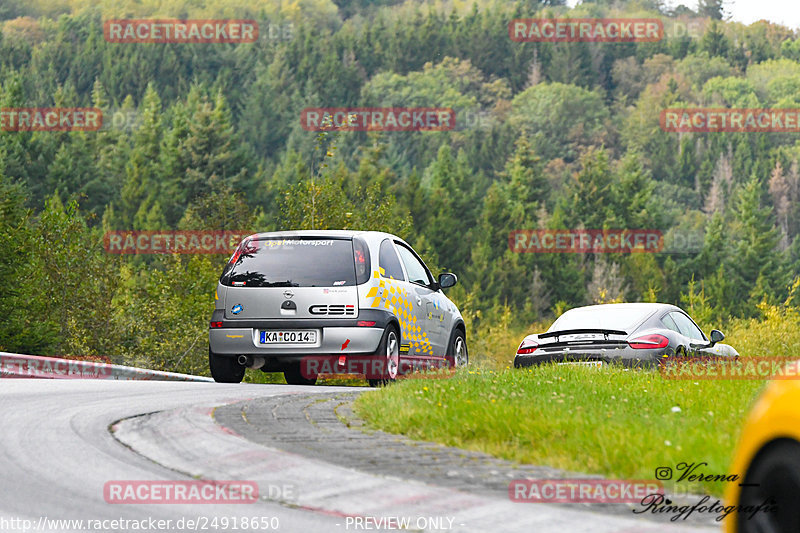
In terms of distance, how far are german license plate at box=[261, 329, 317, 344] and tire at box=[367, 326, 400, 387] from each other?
79 cm

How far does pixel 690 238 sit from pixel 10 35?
116809 millimetres

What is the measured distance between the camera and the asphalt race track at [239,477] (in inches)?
222

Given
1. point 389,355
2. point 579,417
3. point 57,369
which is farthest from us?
point 57,369

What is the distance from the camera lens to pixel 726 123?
492 ft

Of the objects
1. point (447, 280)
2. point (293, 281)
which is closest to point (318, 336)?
point (293, 281)

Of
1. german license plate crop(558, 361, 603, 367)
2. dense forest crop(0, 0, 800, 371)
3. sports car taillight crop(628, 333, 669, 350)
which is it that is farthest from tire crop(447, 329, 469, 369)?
dense forest crop(0, 0, 800, 371)

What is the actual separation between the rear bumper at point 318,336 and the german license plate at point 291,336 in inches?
1.5

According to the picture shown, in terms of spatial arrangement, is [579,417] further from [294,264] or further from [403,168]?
[403,168]

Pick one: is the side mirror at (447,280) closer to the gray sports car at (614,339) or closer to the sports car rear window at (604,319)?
the gray sports car at (614,339)

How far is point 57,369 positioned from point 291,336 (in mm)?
4817

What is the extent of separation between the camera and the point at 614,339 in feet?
47.4

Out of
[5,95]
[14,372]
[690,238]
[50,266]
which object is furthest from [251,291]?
[5,95]

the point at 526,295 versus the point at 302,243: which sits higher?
the point at 302,243

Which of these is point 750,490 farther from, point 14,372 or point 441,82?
point 441,82
